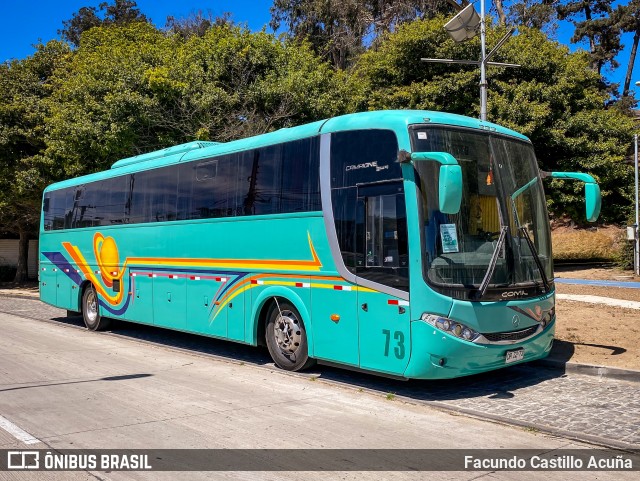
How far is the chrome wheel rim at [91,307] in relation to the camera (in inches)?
578

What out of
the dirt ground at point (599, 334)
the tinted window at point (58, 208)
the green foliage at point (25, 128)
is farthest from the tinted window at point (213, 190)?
the green foliage at point (25, 128)

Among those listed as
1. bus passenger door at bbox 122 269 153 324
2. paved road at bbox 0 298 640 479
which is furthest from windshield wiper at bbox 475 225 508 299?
bus passenger door at bbox 122 269 153 324

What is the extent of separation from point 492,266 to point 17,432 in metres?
5.56

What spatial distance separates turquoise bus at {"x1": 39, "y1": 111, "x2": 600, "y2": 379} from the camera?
7.12 m

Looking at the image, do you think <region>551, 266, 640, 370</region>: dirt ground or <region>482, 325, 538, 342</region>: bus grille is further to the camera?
<region>551, 266, 640, 370</region>: dirt ground

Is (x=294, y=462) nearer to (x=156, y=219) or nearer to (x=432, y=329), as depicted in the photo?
(x=432, y=329)

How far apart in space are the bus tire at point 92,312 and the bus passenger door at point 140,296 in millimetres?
1822

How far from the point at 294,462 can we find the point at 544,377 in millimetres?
4926

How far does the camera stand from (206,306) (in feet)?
35.3

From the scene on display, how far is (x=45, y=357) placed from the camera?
34.9ft

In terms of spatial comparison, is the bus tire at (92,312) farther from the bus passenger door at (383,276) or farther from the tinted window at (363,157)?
the bus passenger door at (383,276)

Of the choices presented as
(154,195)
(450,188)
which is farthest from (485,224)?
(154,195)

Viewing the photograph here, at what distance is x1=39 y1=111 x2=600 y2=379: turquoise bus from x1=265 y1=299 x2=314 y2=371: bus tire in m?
0.02

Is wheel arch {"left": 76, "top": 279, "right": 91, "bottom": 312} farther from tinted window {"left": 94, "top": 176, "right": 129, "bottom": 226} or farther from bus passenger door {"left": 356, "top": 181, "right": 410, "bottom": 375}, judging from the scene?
bus passenger door {"left": 356, "top": 181, "right": 410, "bottom": 375}
